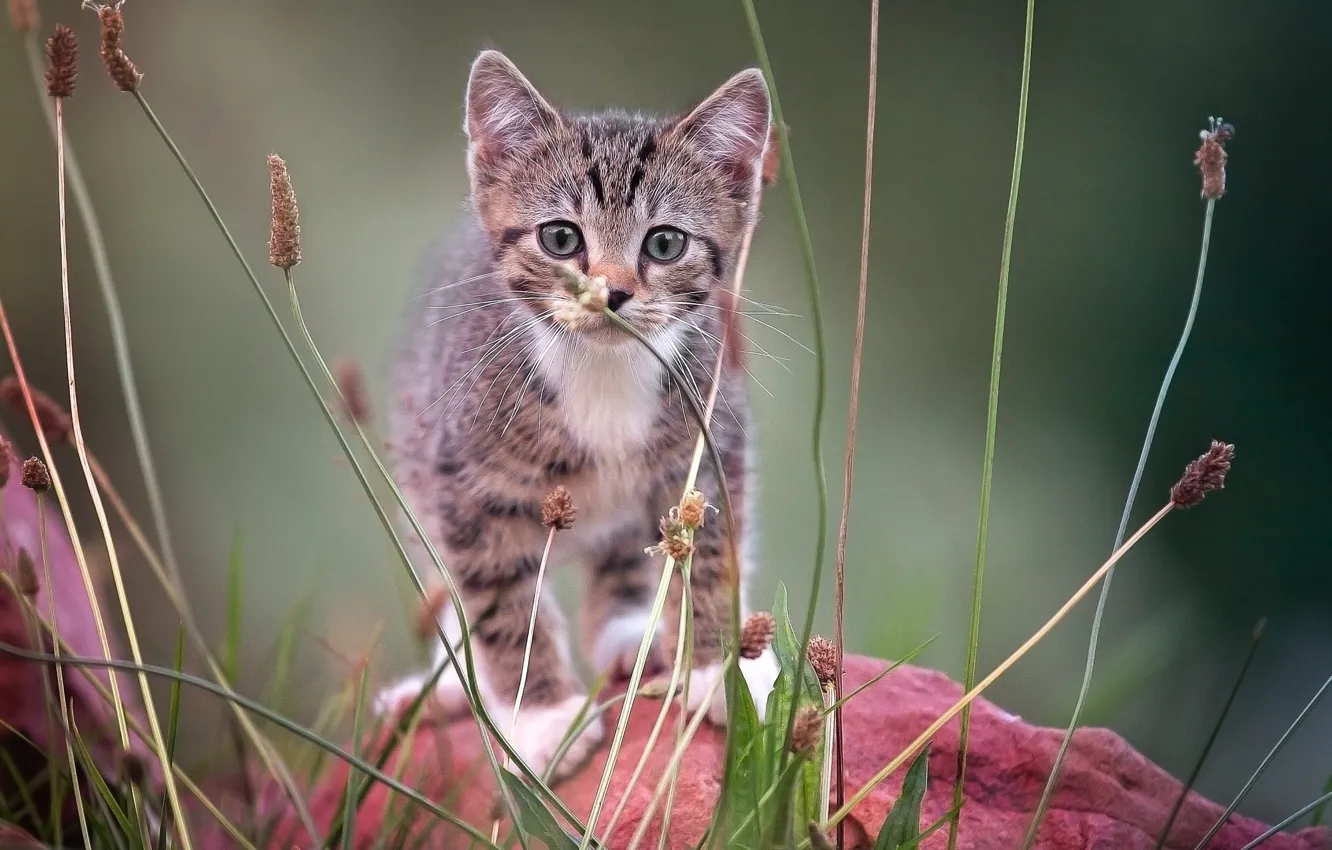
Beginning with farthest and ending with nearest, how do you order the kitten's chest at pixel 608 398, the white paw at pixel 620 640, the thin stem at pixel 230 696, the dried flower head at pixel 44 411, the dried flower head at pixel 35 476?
the white paw at pixel 620 640, the kitten's chest at pixel 608 398, the dried flower head at pixel 44 411, the dried flower head at pixel 35 476, the thin stem at pixel 230 696

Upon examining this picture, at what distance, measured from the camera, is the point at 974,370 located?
128cm

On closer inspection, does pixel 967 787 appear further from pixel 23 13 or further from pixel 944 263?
pixel 23 13

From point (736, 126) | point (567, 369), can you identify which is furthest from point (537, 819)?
point (736, 126)

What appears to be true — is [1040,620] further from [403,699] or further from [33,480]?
[33,480]

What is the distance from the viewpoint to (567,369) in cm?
105

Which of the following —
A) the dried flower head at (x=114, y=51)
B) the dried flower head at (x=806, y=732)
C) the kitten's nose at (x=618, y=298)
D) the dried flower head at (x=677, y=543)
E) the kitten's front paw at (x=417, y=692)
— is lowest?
the kitten's front paw at (x=417, y=692)

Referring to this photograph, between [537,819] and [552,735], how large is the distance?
0.30 metres

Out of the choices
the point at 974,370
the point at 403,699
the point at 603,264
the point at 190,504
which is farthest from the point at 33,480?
the point at 974,370

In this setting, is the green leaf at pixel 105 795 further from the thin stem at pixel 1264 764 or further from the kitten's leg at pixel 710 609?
the thin stem at pixel 1264 764

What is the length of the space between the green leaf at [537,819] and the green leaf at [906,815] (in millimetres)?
211

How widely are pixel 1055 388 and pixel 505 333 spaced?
0.62 metres

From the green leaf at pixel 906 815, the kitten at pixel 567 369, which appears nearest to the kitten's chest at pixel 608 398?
the kitten at pixel 567 369

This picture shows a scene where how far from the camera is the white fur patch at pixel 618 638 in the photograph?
1.22 m

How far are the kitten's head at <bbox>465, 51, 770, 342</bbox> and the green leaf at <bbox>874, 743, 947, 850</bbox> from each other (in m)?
0.41
